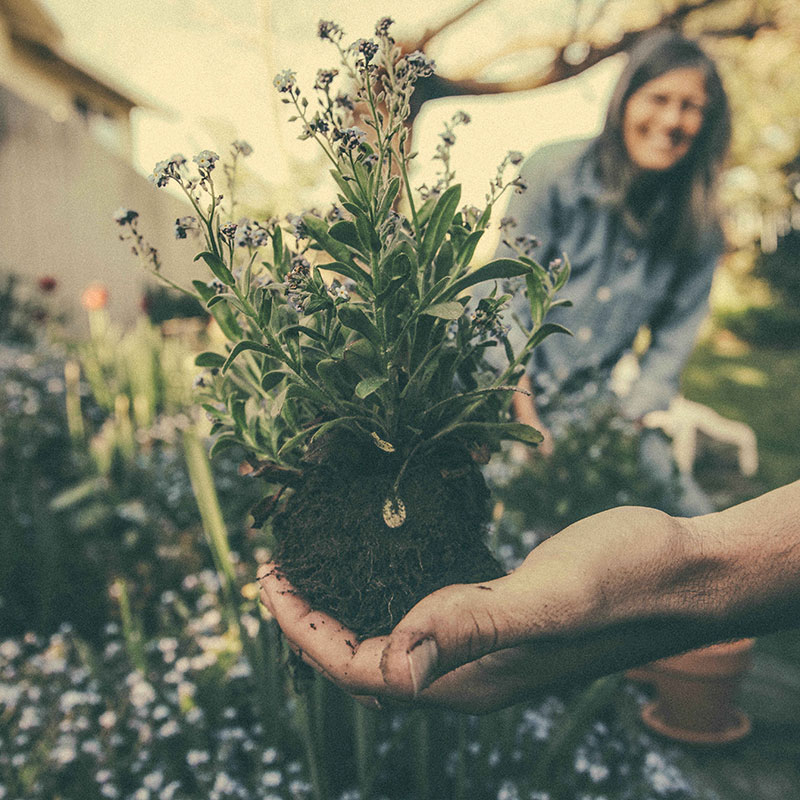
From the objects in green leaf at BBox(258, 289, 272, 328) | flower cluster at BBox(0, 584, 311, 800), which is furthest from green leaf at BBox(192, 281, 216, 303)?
flower cluster at BBox(0, 584, 311, 800)

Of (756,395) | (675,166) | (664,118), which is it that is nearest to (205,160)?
(664,118)

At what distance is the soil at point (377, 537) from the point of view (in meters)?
0.98

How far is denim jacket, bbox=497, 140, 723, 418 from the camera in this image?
8.85ft

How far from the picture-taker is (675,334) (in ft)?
10.0

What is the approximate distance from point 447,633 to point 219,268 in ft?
1.86

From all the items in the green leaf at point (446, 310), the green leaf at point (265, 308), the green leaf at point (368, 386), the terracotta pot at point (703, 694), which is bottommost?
the terracotta pot at point (703, 694)

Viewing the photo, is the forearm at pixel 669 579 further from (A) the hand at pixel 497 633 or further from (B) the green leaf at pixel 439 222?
(B) the green leaf at pixel 439 222

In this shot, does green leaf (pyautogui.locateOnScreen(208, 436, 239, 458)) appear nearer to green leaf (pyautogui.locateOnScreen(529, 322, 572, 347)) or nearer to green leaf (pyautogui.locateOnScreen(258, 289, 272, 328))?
green leaf (pyautogui.locateOnScreen(258, 289, 272, 328))

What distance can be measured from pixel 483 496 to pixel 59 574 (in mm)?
1943

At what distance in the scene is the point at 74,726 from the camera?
5.81 feet

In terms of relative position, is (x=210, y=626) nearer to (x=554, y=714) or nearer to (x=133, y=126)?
(x=554, y=714)

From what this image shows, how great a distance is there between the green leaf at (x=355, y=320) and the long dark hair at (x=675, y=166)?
6.95ft

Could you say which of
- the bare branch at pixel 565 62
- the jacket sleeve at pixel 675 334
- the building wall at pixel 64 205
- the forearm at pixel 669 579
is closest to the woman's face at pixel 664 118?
the jacket sleeve at pixel 675 334

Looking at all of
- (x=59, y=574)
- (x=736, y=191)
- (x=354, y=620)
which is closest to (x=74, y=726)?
(x=59, y=574)
